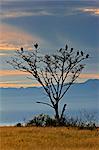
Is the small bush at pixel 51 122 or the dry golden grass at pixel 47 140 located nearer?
the dry golden grass at pixel 47 140

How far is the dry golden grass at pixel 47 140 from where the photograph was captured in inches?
632

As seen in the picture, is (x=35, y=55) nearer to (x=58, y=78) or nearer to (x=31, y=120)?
(x=58, y=78)

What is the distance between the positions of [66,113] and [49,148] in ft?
44.8

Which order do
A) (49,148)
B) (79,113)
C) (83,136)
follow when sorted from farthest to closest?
(79,113) → (83,136) → (49,148)

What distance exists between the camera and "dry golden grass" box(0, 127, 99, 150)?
1605 centimetres

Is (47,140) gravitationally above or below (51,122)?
below

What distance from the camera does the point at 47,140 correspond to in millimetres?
17703

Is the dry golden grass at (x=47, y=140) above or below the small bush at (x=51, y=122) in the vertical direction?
below

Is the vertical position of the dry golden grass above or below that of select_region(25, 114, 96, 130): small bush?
below

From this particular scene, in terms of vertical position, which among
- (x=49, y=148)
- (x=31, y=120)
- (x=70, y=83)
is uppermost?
(x=70, y=83)

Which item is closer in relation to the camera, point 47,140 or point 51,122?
point 47,140

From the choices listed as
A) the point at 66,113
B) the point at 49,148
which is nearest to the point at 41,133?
the point at 49,148

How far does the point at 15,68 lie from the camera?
29.1 metres

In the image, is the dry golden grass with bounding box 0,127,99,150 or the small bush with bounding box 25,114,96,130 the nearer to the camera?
the dry golden grass with bounding box 0,127,99,150
